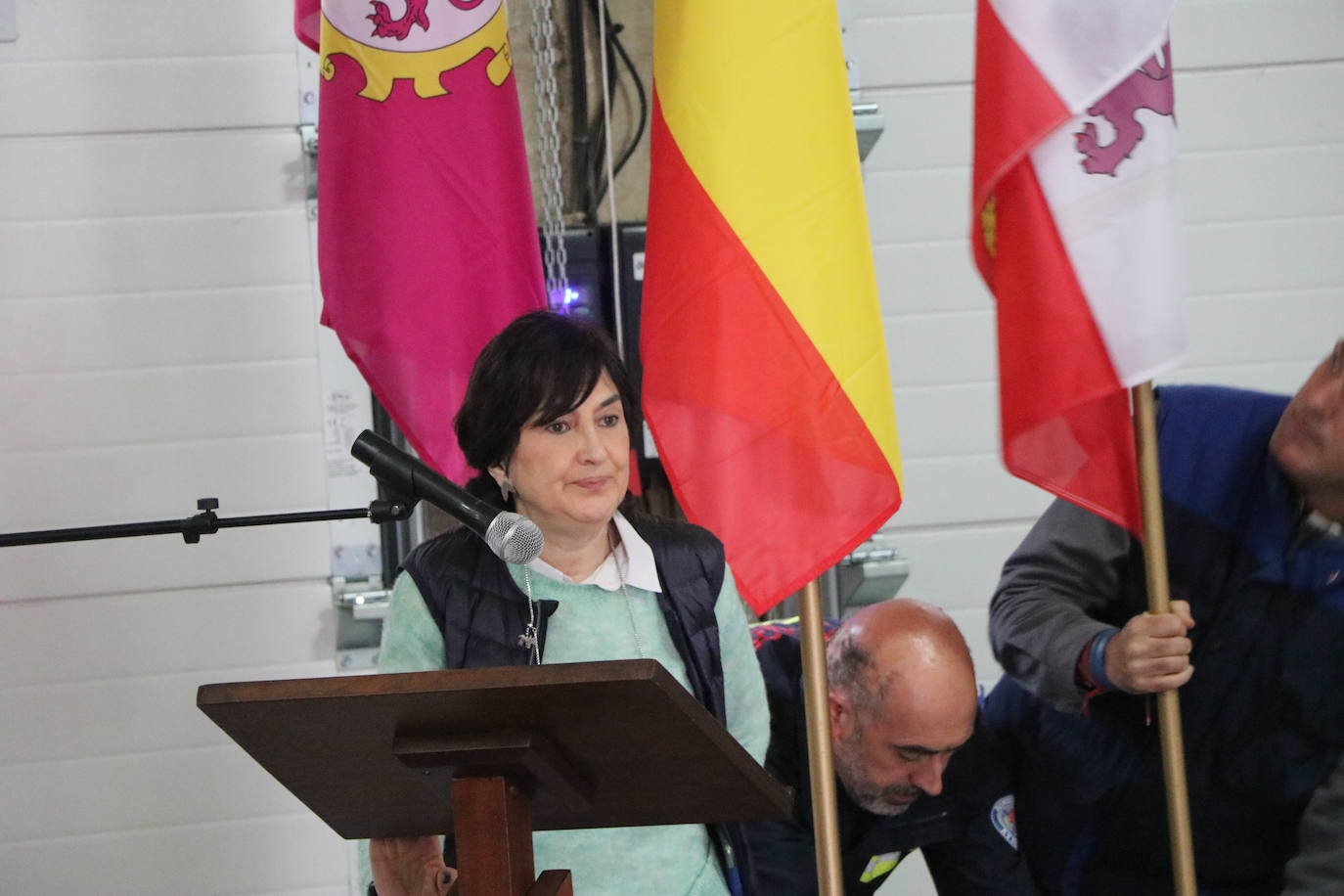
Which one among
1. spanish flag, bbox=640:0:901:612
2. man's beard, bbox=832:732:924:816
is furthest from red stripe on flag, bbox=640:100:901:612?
man's beard, bbox=832:732:924:816

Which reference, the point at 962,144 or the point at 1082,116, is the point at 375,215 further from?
the point at 962,144

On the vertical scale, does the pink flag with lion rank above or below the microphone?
above

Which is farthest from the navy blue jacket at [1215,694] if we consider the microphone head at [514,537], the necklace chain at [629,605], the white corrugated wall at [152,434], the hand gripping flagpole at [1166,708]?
the white corrugated wall at [152,434]

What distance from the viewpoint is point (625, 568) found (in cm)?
211

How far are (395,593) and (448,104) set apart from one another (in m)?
1.20

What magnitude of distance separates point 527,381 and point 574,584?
0.30 m

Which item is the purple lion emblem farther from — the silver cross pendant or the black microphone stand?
the black microphone stand

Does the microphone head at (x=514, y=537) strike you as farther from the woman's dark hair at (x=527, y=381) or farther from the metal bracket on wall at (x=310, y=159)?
the metal bracket on wall at (x=310, y=159)

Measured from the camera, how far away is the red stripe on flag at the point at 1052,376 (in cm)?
223

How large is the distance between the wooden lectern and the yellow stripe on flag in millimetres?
891

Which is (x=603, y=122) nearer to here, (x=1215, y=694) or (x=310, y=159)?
(x=310, y=159)

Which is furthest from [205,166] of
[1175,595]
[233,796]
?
[1175,595]

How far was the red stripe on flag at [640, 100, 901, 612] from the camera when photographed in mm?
2291

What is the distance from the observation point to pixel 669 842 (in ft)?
6.68
